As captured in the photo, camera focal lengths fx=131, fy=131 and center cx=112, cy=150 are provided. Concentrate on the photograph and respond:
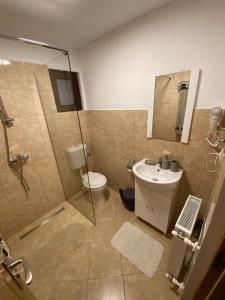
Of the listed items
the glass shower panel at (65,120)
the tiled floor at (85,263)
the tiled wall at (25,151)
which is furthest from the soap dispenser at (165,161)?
the tiled wall at (25,151)

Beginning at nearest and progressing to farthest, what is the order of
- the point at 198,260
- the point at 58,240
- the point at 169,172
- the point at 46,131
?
1. the point at 198,260
2. the point at 169,172
3. the point at 58,240
4. the point at 46,131

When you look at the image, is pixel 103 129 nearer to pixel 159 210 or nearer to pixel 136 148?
pixel 136 148

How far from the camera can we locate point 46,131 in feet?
5.90

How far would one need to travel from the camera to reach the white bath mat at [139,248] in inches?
51.9

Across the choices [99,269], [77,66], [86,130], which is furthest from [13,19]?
[99,269]

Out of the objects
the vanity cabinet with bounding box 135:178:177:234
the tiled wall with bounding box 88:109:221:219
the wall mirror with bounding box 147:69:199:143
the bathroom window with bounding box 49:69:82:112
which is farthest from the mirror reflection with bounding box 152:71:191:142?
the bathroom window with bounding box 49:69:82:112

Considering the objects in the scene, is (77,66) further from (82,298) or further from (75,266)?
(82,298)

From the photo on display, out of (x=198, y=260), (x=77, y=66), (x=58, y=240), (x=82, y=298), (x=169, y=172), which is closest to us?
(x=198, y=260)

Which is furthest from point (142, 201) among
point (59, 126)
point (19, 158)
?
point (19, 158)

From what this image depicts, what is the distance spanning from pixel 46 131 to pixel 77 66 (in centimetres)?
109

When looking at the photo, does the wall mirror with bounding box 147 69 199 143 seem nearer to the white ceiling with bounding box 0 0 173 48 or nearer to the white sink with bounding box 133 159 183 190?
the white sink with bounding box 133 159 183 190

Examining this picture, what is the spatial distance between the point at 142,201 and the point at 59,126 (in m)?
1.45

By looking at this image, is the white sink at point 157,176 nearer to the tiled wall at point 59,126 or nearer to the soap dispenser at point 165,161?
the soap dispenser at point 165,161

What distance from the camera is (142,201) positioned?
1.58 m
